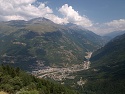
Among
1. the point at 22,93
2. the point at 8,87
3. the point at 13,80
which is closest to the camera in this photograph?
the point at 22,93

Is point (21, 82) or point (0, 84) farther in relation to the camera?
point (21, 82)

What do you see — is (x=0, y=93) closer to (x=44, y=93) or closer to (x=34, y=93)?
(x=34, y=93)

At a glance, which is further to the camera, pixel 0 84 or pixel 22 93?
pixel 0 84

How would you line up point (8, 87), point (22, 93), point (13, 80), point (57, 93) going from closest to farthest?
point (22, 93)
point (8, 87)
point (13, 80)
point (57, 93)

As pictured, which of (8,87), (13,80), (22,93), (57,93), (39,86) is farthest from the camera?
(57,93)

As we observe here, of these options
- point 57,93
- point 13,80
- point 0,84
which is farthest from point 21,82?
point 57,93

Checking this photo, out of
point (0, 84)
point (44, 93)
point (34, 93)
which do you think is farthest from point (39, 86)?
point (34, 93)

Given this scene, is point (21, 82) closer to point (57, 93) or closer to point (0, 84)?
point (0, 84)

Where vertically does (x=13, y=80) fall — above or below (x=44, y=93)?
above

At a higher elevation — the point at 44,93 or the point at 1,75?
the point at 1,75
